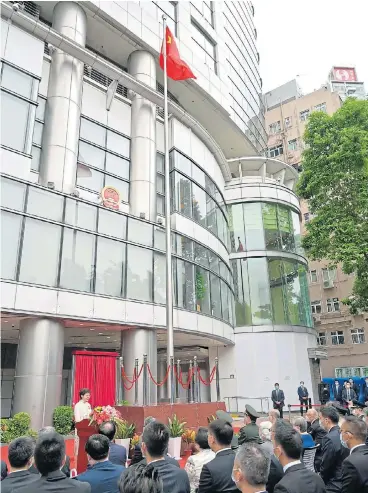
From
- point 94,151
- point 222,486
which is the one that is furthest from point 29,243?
point 222,486

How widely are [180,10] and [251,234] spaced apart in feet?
49.5

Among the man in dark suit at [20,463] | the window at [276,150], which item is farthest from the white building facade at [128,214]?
the window at [276,150]

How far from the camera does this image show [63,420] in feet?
42.0

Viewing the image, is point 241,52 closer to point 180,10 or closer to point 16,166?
point 180,10

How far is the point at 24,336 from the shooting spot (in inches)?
534

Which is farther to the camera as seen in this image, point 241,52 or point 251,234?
point 241,52

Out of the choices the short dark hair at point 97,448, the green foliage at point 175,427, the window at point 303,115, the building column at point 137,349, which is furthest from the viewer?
the window at point 303,115

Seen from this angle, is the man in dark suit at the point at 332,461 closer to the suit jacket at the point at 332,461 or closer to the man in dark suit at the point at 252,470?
the suit jacket at the point at 332,461

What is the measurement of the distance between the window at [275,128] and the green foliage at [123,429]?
46.6 m

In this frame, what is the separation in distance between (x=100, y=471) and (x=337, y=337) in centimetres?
3753

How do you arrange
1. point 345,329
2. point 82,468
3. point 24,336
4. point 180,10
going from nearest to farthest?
point 82,468 < point 24,336 < point 180,10 < point 345,329

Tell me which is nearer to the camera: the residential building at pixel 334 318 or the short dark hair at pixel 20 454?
the short dark hair at pixel 20 454

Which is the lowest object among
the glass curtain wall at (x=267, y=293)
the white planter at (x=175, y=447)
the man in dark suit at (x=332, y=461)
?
the white planter at (x=175, y=447)

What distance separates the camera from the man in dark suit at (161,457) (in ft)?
10.5
